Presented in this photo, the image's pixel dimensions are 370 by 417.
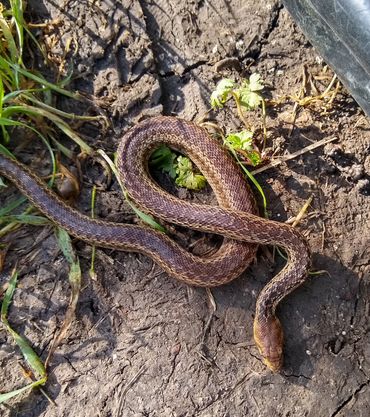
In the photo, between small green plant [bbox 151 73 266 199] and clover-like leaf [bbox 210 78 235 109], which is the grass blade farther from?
clover-like leaf [bbox 210 78 235 109]

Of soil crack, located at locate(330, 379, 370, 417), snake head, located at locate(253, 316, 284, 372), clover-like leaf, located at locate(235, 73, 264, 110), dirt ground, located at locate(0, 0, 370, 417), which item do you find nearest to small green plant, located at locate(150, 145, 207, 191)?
dirt ground, located at locate(0, 0, 370, 417)

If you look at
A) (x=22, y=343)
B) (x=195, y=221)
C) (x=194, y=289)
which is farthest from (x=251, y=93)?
(x=22, y=343)

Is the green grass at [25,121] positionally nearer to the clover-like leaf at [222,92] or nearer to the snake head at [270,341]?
the clover-like leaf at [222,92]

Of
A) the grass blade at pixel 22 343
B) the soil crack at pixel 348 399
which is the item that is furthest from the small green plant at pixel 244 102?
the grass blade at pixel 22 343

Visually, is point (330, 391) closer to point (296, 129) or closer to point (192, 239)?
point (192, 239)

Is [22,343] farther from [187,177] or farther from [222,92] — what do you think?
[222,92]

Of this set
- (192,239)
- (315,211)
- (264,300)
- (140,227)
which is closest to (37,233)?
(140,227)
